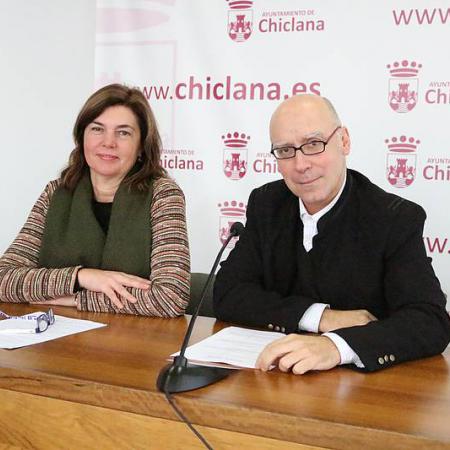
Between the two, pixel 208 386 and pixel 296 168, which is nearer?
pixel 208 386

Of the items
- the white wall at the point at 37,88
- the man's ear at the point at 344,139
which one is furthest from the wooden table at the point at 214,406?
the white wall at the point at 37,88

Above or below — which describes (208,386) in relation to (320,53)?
below

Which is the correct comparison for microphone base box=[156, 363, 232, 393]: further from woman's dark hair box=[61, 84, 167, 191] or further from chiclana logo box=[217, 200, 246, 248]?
chiclana logo box=[217, 200, 246, 248]

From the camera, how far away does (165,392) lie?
4.06 feet

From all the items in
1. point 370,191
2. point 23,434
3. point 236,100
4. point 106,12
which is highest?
point 106,12

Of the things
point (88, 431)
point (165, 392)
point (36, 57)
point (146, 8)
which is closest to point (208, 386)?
point (165, 392)

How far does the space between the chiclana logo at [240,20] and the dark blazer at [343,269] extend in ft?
4.75

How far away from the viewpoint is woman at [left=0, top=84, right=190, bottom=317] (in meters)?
2.07

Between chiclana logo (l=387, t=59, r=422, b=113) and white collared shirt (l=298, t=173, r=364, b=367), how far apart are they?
1.20 meters

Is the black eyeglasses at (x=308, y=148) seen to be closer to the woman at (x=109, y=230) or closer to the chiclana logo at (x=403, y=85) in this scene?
the woman at (x=109, y=230)

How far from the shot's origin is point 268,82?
3293mm

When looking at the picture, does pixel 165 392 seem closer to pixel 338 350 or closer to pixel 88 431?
pixel 88 431

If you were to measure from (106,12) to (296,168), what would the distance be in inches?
86.1

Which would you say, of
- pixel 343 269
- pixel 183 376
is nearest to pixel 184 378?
pixel 183 376
